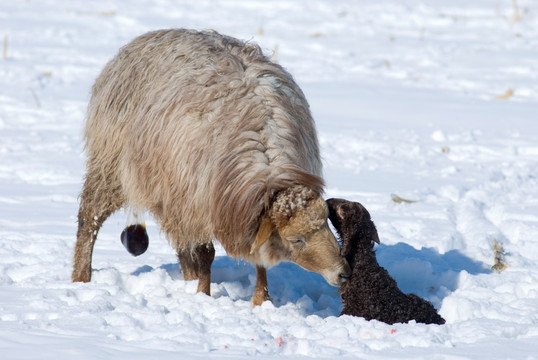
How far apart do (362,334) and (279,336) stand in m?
0.44

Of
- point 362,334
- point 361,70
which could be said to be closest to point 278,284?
point 362,334

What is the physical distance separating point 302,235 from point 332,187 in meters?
3.36

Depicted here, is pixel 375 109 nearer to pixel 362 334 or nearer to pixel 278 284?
pixel 278 284

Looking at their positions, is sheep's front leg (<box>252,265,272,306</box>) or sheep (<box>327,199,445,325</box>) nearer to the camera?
sheep (<box>327,199,445,325</box>)

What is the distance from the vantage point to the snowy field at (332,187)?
3953mm

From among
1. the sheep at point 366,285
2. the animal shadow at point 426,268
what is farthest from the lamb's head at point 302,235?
the animal shadow at point 426,268

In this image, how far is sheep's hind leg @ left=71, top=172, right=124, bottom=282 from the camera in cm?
543

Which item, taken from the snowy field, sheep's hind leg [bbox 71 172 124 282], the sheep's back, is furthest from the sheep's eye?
sheep's hind leg [bbox 71 172 124 282]

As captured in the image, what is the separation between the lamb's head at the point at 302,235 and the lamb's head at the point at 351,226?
5.4 inches

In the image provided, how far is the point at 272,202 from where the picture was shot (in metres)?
4.22

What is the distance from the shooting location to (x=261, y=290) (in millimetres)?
5098

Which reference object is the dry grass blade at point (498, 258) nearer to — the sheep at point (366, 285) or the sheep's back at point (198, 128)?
the sheep at point (366, 285)

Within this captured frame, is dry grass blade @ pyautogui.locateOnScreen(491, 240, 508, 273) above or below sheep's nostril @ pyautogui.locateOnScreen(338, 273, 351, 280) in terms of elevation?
above

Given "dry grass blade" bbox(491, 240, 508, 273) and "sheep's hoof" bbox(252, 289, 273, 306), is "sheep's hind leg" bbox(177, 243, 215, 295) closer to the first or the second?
"sheep's hoof" bbox(252, 289, 273, 306)
